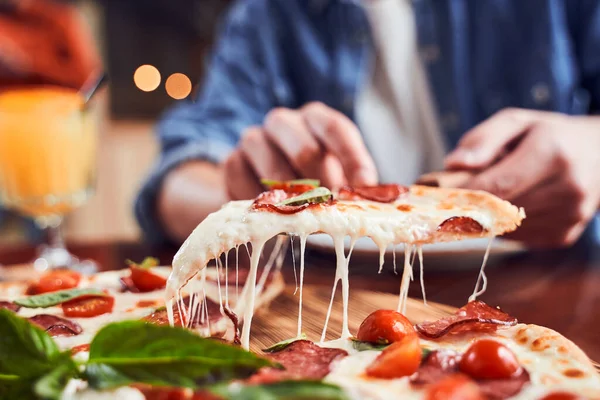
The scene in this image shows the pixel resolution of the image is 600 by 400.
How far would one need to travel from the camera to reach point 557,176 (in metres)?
1.22

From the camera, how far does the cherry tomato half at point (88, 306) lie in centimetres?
91

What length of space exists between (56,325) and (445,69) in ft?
5.12

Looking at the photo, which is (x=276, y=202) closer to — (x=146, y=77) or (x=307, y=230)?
(x=307, y=230)

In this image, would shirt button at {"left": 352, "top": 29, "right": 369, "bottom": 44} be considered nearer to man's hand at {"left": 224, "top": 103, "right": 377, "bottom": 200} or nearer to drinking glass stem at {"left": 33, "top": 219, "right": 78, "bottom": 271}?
man's hand at {"left": 224, "top": 103, "right": 377, "bottom": 200}

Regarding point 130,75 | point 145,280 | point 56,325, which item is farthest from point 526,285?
point 130,75

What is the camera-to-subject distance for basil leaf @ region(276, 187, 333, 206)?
0.78m

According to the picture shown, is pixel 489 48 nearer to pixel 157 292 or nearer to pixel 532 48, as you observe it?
pixel 532 48

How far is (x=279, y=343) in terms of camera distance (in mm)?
776

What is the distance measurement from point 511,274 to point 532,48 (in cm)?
103

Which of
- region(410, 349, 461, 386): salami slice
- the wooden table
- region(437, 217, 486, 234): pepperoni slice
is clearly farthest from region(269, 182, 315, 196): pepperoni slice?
region(410, 349, 461, 386): salami slice

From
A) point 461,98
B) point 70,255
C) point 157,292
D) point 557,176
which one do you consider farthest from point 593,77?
point 70,255

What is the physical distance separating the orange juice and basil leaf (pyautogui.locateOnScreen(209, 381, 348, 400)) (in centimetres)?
174

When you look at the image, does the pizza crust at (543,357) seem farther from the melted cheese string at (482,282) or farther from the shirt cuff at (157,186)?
the shirt cuff at (157,186)

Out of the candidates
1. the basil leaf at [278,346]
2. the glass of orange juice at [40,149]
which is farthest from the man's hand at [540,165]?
the glass of orange juice at [40,149]
